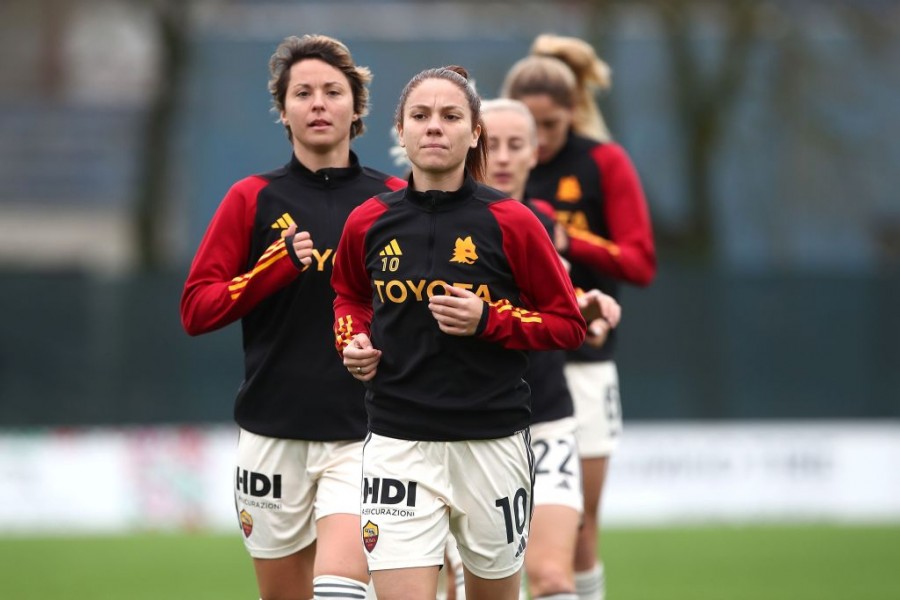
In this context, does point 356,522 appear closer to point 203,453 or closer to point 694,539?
point 694,539

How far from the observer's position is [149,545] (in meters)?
12.8

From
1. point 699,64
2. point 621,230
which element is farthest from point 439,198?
point 699,64

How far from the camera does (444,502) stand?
4699 millimetres

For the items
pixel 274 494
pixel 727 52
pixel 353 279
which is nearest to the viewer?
pixel 353 279

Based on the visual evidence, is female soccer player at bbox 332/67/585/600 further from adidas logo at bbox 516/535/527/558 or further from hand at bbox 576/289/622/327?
hand at bbox 576/289/622/327

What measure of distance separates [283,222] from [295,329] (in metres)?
0.38

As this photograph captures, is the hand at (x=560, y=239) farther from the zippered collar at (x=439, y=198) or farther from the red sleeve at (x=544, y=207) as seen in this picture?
the zippered collar at (x=439, y=198)

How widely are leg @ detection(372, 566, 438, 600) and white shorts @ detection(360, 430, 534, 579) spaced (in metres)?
0.02

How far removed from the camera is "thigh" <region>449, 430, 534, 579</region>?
4.71 meters

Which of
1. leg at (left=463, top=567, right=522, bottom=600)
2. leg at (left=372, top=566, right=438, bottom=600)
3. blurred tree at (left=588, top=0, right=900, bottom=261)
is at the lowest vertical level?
leg at (left=463, top=567, right=522, bottom=600)

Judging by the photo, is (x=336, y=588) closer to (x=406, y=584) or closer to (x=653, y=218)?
(x=406, y=584)

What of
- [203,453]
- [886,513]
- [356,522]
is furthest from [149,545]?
[356,522]

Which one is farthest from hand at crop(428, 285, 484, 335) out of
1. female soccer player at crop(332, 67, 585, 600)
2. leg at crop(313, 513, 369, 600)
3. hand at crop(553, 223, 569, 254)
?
hand at crop(553, 223, 569, 254)

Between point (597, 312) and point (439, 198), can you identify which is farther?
point (597, 312)
